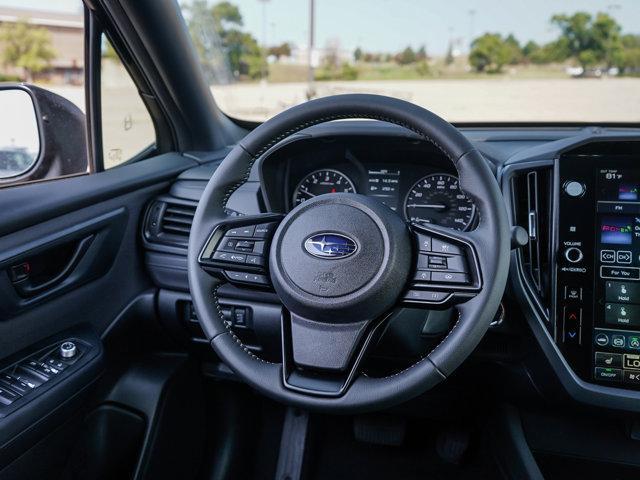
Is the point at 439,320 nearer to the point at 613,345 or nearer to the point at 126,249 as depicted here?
the point at 613,345

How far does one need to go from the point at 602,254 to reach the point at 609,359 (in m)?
0.30

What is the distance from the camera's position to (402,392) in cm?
123

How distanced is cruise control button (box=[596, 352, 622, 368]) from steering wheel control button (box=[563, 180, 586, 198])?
45 centimetres

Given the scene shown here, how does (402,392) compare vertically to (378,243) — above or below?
below

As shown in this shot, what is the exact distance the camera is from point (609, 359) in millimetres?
1753

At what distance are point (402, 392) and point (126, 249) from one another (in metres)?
1.22

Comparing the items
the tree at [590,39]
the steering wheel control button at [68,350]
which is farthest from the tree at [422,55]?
the steering wheel control button at [68,350]

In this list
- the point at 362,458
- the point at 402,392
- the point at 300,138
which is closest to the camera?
the point at 402,392

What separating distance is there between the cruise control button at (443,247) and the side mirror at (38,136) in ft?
4.10

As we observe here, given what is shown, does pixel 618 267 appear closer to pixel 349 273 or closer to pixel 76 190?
pixel 349 273

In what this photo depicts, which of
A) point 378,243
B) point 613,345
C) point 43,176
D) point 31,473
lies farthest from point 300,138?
point 31,473

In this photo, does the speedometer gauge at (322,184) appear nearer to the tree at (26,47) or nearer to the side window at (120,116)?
the side window at (120,116)

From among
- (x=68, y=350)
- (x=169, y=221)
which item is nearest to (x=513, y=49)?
(x=169, y=221)

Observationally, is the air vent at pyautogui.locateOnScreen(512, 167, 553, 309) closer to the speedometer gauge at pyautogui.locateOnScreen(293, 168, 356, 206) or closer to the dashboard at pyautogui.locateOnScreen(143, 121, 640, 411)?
the dashboard at pyautogui.locateOnScreen(143, 121, 640, 411)
